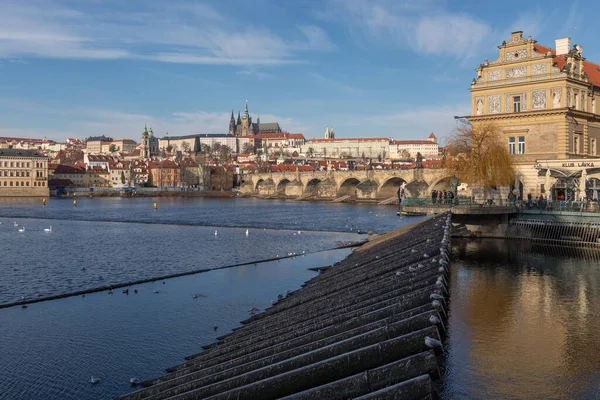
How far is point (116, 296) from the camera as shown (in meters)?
20.3

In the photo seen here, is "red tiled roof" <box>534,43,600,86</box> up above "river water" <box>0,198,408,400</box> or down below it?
above

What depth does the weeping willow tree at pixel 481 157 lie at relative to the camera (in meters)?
35.5

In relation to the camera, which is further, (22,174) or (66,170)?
(66,170)

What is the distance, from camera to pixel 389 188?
104438mm

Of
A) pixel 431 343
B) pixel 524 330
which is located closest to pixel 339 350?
pixel 431 343

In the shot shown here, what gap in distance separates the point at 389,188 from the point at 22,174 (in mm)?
79942

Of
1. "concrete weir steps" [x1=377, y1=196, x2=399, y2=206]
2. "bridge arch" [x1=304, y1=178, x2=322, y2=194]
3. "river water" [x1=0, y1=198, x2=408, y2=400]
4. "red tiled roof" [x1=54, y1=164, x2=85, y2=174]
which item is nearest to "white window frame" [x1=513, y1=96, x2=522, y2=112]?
"river water" [x1=0, y1=198, x2=408, y2=400]

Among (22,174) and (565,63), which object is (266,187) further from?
(565,63)

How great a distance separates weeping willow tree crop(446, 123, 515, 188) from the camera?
3547cm

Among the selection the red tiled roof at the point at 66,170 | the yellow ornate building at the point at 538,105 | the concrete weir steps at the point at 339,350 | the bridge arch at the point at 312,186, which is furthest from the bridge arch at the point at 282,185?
the concrete weir steps at the point at 339,350

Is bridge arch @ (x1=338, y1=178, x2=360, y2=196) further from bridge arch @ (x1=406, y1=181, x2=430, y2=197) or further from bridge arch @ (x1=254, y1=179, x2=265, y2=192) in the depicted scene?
bridge arch @ (x1=254, y1=179, x2=265, y2=192)

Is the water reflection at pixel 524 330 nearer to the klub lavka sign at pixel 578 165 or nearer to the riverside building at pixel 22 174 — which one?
the klub lavka sign at pixel 578 165

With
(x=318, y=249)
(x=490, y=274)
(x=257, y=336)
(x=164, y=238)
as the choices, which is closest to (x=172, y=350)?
(x=257, y=336)

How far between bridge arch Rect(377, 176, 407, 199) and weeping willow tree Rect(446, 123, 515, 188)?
63.5 metres
